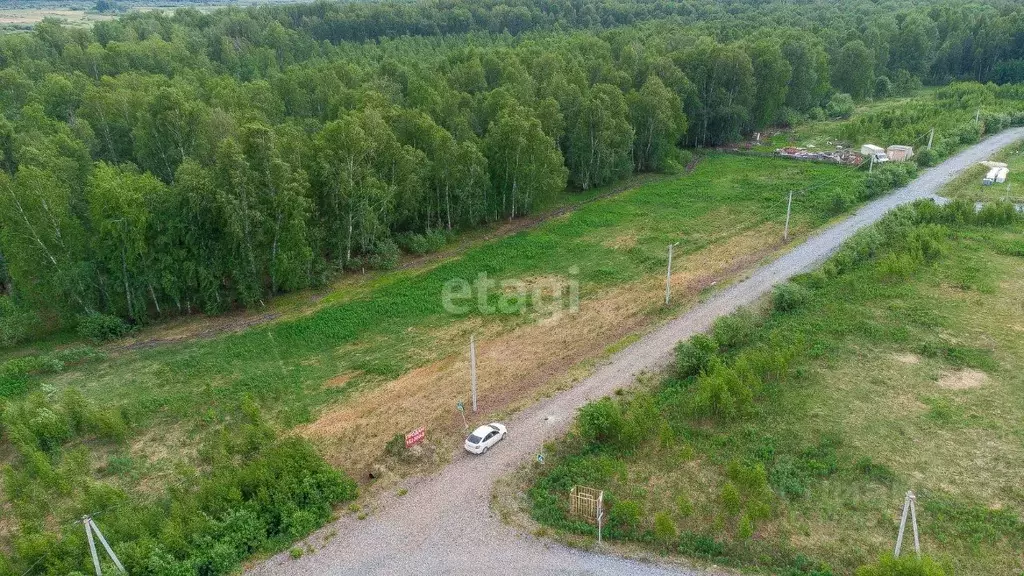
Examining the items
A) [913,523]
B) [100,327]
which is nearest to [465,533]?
[913,523]

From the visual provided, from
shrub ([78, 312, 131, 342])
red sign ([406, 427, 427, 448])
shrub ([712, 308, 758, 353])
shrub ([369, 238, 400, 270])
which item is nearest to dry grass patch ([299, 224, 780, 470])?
red sign ([406, 427, 427, 448])

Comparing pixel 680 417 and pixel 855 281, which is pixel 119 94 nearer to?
pixel 680 417

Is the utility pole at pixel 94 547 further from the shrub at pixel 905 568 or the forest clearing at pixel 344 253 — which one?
the shrub at pixel 905 568

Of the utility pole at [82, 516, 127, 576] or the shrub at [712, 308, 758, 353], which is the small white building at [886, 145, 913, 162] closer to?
the shrub at [712, 308, 758, 353]

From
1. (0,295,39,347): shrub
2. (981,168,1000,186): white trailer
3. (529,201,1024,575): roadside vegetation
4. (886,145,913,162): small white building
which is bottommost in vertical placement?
(529,201,1024,575): roadside vegetation

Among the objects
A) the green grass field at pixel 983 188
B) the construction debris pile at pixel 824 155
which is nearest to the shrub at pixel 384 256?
the green grass field at pixel 983 188

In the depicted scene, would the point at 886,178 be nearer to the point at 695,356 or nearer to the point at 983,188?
the point at 983,188
